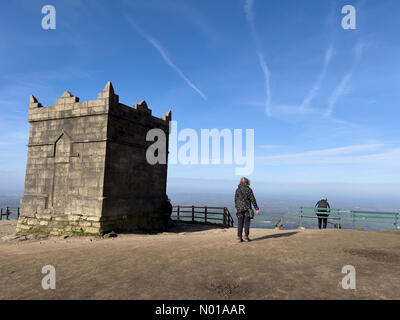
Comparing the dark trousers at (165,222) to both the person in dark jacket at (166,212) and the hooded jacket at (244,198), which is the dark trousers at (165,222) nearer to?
the person in dark jacket at (166,212)

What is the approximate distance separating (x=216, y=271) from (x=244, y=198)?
303 centimetres

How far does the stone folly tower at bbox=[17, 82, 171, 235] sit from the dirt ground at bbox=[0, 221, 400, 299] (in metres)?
4.03

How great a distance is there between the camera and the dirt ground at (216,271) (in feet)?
13.6

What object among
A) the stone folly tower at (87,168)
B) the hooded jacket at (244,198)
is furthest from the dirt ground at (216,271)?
the stone folly tower at (87,168)

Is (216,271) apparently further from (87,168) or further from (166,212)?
(166,212)

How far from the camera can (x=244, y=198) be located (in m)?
7.87

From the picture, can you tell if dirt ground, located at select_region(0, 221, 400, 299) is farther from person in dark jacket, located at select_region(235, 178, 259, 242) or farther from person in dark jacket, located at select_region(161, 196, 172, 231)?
person in dark jacket, located at select_region(161, 196, 172, 231)

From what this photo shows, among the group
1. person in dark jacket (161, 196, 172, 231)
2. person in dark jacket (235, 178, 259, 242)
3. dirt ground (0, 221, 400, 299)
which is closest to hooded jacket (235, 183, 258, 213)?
person in dark jacket (235, 178, 259, 242)

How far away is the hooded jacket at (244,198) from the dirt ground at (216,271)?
1.05 meters

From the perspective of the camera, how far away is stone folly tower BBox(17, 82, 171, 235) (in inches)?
442
